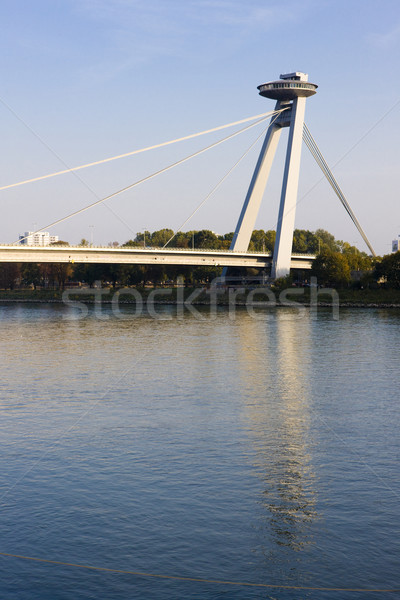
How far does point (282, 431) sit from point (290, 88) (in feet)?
232

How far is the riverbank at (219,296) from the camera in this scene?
73125 millimetres

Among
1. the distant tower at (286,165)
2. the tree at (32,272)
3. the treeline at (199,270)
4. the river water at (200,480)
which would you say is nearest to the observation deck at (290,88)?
the distant tower at (286,165)

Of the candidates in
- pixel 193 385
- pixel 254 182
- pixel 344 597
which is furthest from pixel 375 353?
pixel 254 182

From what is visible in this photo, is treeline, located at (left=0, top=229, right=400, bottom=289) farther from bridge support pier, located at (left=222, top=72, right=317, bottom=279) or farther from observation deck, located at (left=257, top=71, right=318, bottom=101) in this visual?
observation deck, located at (left=257, top=71, right=318, bottom=101)

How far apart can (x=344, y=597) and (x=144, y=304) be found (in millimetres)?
77079

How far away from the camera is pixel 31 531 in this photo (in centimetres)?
1135

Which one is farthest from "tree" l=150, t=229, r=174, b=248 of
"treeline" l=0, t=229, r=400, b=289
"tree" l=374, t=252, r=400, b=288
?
"tree" l=374, t=252, r=400, b=288

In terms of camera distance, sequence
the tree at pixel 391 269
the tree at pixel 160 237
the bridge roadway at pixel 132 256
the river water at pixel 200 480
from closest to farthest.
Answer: the river water at pixel 200 480, the bridge roadway at pixel 132 256, the tree at pixel 391 269, the tree at pixel 160 237

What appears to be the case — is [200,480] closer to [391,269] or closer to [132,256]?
[132,256]

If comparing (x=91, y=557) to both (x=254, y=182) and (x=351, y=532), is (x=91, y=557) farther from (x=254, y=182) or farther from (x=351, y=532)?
(x=254, y=182)

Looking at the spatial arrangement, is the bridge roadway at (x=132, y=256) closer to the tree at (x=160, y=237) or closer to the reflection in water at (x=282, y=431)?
the reflection in water at (x=282, y=431)

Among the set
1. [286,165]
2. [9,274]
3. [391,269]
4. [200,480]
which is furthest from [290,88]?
[200,480]

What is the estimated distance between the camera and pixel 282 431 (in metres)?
17.8

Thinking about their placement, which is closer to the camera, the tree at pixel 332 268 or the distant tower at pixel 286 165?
the tree at pixel 332 268
